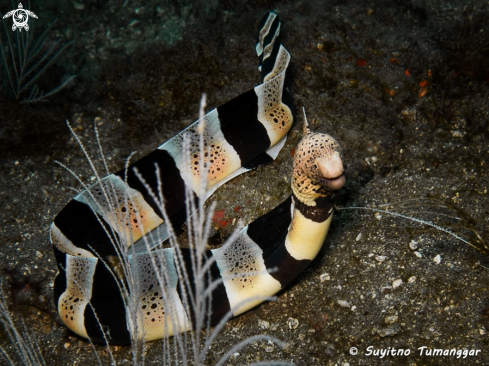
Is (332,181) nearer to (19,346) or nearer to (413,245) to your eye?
(413,245)

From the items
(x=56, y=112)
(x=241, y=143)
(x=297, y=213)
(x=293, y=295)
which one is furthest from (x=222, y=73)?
(x=293, y=295)

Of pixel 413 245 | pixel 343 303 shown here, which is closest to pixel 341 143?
pixel 413 245

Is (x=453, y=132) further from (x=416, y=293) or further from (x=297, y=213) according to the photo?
(x=297, y=213)

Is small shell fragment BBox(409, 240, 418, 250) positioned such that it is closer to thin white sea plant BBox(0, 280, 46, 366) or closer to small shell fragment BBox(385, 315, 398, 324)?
small shell fragment BBox(385, 315, 398, 324)

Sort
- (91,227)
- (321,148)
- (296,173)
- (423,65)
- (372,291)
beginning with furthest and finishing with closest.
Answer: (423,65), (91,227), (372,291), (296,173), (321,148)

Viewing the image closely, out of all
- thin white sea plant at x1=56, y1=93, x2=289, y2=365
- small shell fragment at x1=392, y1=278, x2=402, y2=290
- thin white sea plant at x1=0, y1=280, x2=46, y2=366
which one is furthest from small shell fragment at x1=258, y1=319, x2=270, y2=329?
thin white sea plant at x1=0, y1=280, x2=46, y2=366
